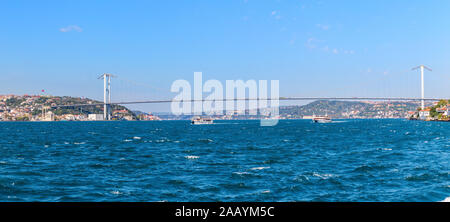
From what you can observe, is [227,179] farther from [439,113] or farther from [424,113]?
[424,113]

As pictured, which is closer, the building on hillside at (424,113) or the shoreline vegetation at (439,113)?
the shoreline vegetation at (439,113)

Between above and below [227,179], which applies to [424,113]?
above

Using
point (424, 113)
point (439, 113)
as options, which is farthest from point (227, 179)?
point (424, 113)

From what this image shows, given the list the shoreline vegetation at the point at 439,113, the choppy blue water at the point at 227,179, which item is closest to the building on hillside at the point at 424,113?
the shoreline vegetation at the point at 439,113

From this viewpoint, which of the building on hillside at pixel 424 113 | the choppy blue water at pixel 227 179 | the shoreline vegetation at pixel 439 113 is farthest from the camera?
the building on hillside at pixel 424 113

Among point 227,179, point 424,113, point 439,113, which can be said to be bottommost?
point 227,179

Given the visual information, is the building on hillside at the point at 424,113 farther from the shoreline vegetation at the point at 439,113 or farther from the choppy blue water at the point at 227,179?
the choppy blue water at the point at 227,179

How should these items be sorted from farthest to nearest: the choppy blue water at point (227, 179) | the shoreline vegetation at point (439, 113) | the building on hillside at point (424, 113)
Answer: the building on hillside at point (424, 113) < the shoreline vegetation at point (439, 113) < the choppy blue water at point (227, 179)

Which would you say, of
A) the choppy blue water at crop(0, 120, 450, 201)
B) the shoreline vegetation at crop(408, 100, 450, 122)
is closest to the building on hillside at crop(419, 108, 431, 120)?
the shoreline vegetation at crop(408, 100, 450, 122)
